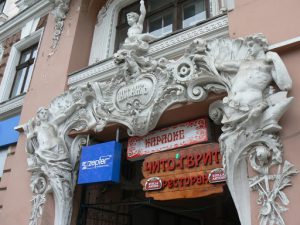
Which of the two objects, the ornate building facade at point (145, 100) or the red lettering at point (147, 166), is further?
the red lettering at point (147, 166)

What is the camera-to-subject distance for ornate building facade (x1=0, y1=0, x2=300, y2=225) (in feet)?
12.5

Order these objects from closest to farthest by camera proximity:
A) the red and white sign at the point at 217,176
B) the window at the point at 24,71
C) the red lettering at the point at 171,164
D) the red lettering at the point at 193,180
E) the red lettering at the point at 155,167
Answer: the red and white sign at the point at 217,176 → the red lettering at the point at 193,180 → the red lettering at the point at 171,164 → the red lettering at the point at 155,167 → the window at the point at 24,71

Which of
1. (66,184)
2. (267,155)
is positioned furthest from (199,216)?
(267,155)

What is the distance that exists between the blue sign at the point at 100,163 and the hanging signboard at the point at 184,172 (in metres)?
0.57

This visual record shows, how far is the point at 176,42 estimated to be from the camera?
553 cm

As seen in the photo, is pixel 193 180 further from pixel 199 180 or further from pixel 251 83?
pixel 251 83

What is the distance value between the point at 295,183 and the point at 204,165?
1247mm

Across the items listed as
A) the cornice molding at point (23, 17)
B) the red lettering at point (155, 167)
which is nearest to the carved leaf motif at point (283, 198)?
the red lettering at point (155, 167)

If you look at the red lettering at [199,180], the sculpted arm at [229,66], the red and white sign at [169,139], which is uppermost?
the sculpted arm at [229,66]

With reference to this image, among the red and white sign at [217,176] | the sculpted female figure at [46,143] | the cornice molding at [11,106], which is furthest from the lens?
the cornice molding at [11,106]

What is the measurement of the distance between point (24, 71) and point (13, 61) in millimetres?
597

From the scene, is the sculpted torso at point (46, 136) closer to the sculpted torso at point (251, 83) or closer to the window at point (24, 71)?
the window at point (24, 71)

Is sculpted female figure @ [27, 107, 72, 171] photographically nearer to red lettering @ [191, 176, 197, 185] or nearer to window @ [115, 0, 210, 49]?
window @ [115, 0, 210, 49]

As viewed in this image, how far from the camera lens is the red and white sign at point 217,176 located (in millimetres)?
4229
